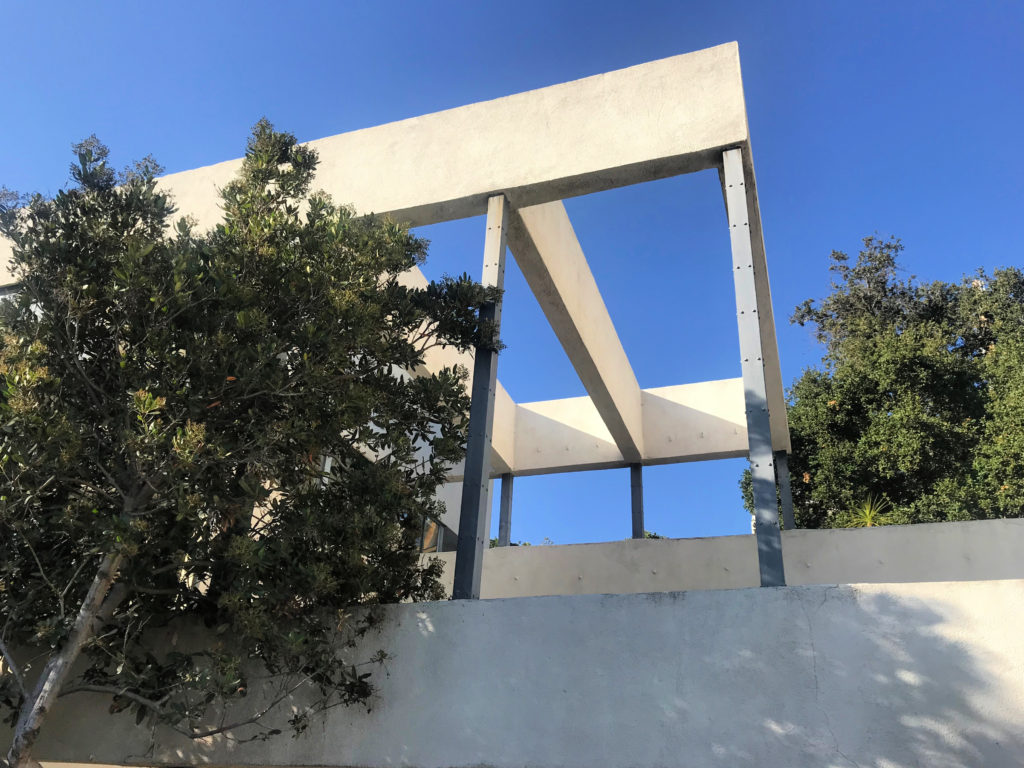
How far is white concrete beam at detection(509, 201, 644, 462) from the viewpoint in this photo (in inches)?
257

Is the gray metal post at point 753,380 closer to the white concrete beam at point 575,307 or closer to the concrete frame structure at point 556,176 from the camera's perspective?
the concrete frame structure at point 556,176

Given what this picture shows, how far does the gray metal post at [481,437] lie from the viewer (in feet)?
15.3

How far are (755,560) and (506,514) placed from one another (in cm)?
479

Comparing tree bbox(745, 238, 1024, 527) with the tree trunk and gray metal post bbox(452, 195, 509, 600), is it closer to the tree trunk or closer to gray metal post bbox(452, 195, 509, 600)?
gray metal post bbox(452, 195, 509, 600)

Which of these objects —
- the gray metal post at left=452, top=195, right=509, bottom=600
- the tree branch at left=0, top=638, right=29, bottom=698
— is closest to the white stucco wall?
the gray metal post at left=452, top=195, right=509, bottom=600

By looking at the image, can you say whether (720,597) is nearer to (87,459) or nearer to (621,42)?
(87,459)

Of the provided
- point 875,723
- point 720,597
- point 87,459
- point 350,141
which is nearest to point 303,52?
point 350,141

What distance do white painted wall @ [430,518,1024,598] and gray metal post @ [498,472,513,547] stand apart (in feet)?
8.13

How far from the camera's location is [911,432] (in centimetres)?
1297

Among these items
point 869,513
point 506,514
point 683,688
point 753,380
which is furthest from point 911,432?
point 683,688

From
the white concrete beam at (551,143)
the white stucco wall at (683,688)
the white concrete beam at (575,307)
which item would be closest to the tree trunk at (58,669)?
the white stucco wall at (683,688)

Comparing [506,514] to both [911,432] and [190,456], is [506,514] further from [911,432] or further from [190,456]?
[190,456]

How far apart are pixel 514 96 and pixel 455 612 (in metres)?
4.24

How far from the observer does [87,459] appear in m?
4.02
